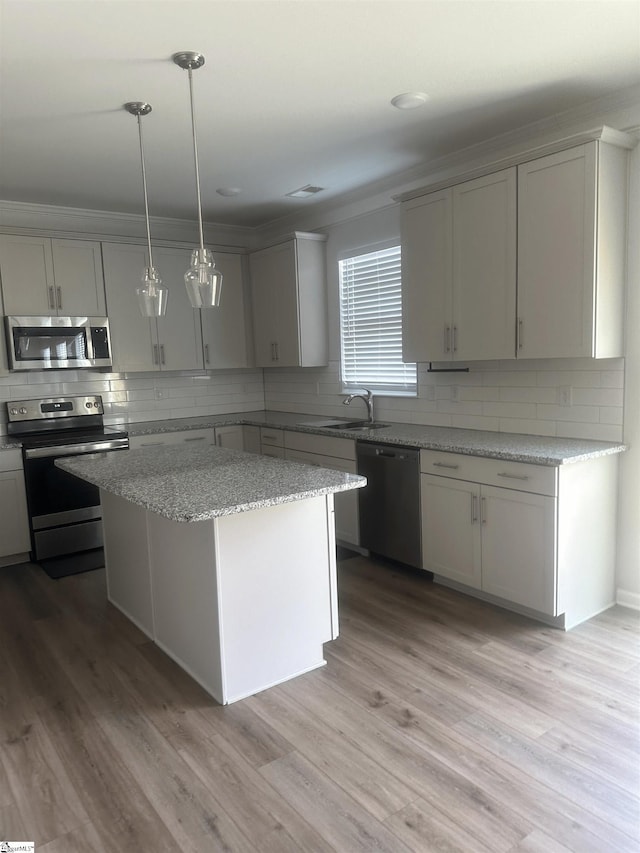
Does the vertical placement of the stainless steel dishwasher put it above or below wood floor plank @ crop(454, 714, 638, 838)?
above

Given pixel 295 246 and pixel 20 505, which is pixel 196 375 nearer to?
pixel 295 246

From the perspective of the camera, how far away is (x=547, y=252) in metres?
3.07

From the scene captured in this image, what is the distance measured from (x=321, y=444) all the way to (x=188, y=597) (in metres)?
1.91

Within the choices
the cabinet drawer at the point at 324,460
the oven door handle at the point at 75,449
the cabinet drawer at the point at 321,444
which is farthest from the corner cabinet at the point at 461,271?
the oven door handle at the point at 75,449

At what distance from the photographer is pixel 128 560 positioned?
3.22 metres

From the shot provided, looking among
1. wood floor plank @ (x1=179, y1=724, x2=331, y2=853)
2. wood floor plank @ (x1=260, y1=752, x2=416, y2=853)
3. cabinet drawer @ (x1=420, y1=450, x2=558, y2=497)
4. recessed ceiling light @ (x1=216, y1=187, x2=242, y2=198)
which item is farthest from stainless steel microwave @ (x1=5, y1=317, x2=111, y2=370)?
wood floor plank @ (x1=260, y1=752, x2=416, y2=853)

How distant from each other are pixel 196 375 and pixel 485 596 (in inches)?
131

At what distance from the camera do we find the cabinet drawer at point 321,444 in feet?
13.5

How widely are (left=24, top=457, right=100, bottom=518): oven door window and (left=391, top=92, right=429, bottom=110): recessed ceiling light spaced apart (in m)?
3.13

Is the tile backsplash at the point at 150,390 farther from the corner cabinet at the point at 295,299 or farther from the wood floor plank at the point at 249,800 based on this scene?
the wood floor plank at the point at 249,800

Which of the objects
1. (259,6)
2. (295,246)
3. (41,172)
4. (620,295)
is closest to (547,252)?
(620,295)

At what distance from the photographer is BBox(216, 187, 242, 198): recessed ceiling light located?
14.2 feet

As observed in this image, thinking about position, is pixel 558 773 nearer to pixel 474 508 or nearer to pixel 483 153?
pixel 474 508

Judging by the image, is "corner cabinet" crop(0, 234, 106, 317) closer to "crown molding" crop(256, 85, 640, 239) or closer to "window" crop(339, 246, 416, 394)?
"crown molding" crop(256, 85, 640, 239)
